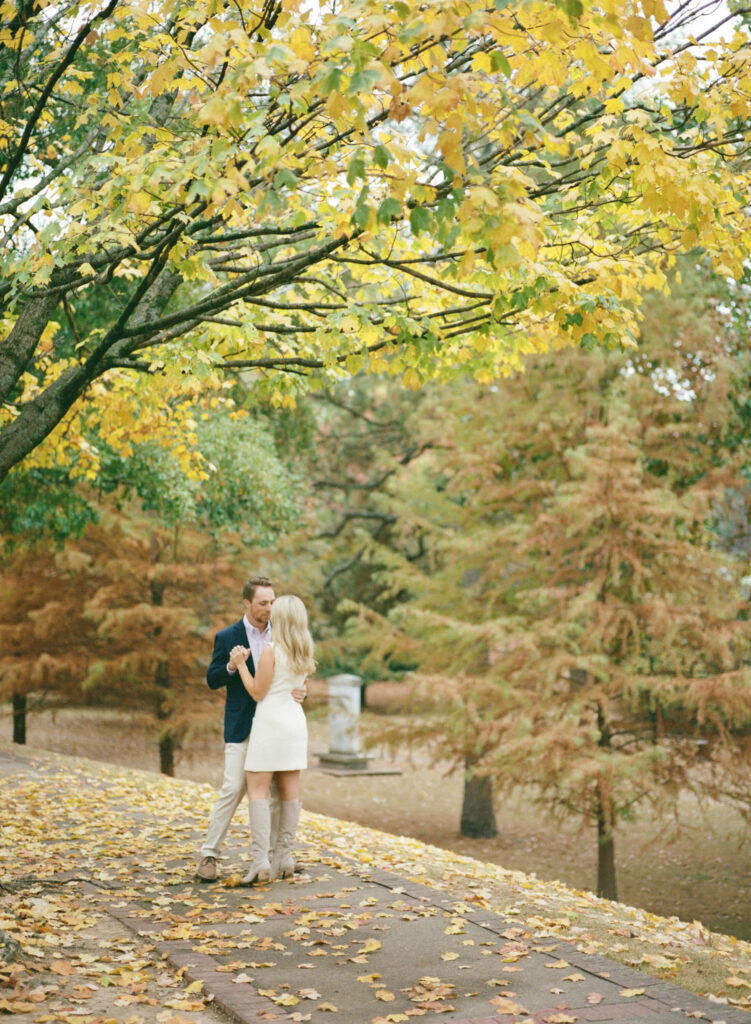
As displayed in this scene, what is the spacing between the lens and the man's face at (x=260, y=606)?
661 centimetres

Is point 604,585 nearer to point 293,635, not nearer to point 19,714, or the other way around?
point 293,635

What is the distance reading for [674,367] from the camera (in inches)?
486

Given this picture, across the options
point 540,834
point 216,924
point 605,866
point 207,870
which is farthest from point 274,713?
point 540,834

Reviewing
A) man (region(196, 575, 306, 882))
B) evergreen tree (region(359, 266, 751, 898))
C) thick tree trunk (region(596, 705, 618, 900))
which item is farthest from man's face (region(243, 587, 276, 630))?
thick tree trunk (region(596, 705, 618, 900))

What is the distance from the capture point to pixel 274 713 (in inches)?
253

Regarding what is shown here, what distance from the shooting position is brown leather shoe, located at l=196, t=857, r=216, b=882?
21.3ft

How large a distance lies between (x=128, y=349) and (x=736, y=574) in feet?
26.7

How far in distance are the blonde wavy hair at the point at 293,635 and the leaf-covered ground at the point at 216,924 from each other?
4.61 ft

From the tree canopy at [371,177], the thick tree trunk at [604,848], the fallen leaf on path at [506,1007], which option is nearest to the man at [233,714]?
the tree canopy at [371,177]

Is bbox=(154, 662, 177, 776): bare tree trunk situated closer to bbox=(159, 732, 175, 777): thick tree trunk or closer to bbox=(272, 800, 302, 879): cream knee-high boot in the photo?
bbox=(159, 732, 175, 777): thick tree trunk

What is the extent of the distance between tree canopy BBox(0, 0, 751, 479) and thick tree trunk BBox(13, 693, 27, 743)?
9737mm

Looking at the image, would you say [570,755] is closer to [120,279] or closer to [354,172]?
[120,279]

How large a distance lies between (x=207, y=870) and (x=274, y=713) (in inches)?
43.8

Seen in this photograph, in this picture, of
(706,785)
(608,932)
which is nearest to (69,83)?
(608,932)
